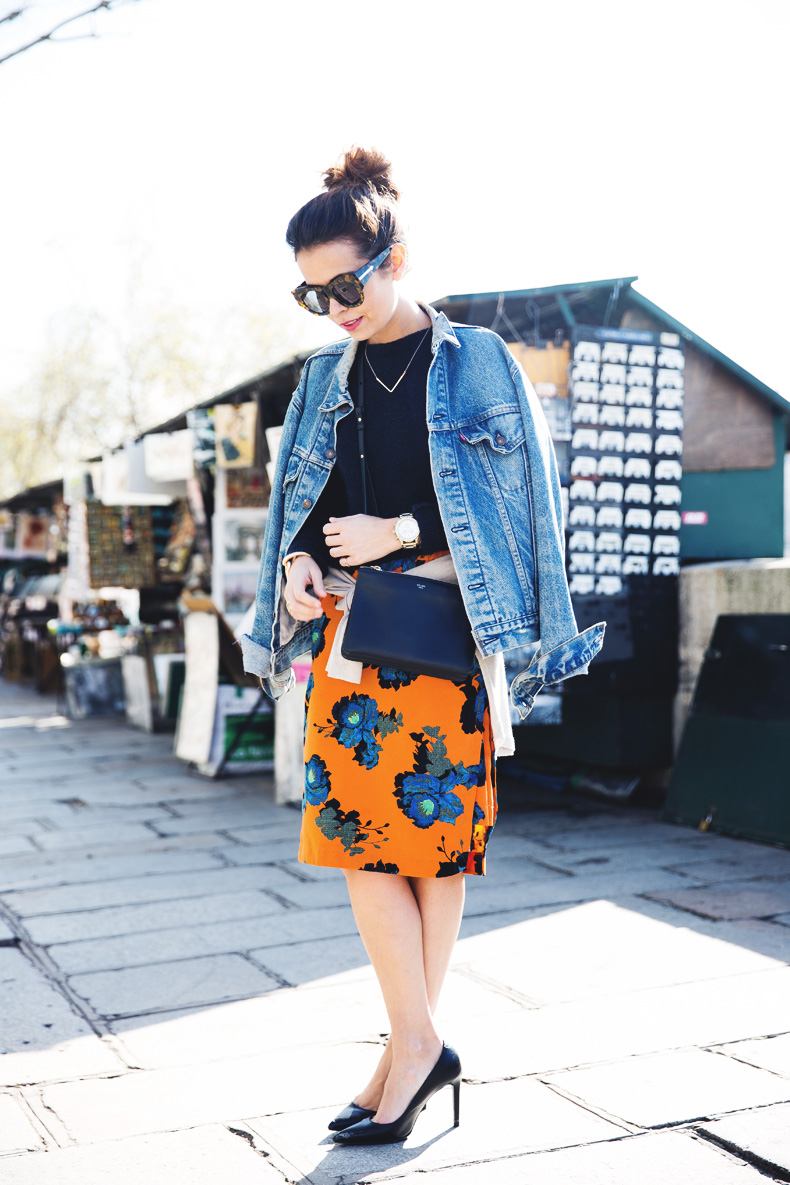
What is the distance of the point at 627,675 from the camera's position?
216 inches

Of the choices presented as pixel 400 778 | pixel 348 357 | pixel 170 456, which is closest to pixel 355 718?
pixel 400 778

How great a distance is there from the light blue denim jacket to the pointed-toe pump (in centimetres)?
87

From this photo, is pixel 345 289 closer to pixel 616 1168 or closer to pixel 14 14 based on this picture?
pixel 616 1168

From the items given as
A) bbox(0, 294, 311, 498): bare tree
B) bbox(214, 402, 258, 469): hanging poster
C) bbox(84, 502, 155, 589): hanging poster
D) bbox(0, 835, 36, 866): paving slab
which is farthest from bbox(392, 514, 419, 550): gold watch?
bbox(0, 294, 311, 498): bare tree

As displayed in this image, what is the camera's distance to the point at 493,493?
2107mm

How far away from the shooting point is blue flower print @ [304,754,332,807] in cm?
212

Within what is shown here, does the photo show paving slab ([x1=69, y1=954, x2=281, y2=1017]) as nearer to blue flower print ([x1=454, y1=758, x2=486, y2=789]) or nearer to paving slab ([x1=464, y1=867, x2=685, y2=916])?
paving slab ([x1=464, y1=867, x2=685, y2=916])

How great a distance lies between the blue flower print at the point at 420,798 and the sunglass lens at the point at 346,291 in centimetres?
91

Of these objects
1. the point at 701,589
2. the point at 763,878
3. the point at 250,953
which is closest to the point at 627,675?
the point at 701,589

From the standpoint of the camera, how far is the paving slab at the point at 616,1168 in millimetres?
1948

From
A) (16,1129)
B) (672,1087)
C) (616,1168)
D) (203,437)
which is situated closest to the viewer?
(616,1168)

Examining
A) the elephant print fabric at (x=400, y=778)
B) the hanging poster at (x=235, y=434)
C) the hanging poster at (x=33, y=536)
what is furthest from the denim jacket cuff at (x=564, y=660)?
the hanging poster at (x=33, y=536)

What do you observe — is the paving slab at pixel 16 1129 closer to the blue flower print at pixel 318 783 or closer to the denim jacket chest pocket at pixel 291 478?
the blue flower print at pixel 318 783

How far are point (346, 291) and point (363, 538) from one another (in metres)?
0.47
